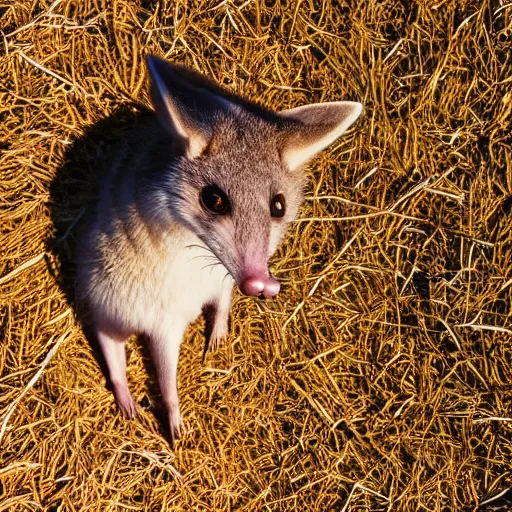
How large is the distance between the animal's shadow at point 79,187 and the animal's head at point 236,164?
0.79 meters

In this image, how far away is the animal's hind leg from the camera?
11.8 feet

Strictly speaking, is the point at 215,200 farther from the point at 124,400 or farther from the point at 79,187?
the point at 124,400

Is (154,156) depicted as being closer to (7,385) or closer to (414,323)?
(7,385)

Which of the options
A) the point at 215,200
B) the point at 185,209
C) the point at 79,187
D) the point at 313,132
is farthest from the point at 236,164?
the point at 79,187

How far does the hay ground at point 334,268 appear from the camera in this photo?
3660 mm

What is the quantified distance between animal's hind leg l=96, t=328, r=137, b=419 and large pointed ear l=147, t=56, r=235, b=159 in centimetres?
116

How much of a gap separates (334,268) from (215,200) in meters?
1.41

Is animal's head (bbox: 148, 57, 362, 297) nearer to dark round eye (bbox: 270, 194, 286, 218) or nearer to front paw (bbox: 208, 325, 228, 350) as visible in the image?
dark round eye (bbox: 270, 194, 286, 218)

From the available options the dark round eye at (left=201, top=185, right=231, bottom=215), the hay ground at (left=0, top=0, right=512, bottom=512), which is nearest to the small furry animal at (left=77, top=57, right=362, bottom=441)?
the dark round eye at (left=201, top=185, right=231, bottom=215)

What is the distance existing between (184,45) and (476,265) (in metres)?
2.01

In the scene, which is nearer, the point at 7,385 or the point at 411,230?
the point at 7,385

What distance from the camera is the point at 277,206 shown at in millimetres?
2910

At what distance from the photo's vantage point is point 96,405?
367cm

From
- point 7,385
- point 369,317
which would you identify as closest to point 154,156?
point 7,385
